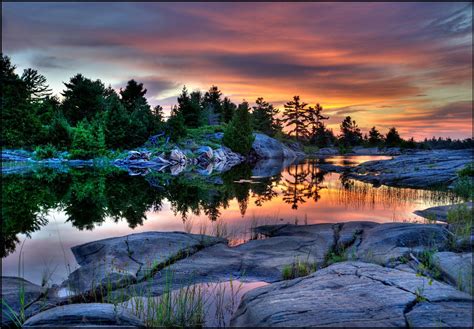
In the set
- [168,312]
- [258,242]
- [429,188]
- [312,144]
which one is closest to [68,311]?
[168,312]

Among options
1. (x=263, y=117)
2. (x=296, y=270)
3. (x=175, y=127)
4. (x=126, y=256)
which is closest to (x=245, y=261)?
(x=296, y=270)

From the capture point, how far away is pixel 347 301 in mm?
5488

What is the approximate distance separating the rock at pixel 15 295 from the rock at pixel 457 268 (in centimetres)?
730

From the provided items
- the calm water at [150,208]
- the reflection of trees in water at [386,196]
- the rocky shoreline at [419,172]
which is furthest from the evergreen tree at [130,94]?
the reflection of trees in water at [386,196]

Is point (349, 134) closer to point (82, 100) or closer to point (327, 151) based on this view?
point (327, 151)

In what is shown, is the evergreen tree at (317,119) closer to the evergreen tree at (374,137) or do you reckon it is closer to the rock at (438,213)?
the evergreen tree at (374,137)

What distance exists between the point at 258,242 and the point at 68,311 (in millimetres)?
6454

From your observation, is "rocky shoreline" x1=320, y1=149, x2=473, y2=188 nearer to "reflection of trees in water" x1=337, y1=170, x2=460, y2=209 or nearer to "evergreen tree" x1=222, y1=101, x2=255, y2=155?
"reflection of trees in water" x1=337, y1=170, x2=460, y2=209

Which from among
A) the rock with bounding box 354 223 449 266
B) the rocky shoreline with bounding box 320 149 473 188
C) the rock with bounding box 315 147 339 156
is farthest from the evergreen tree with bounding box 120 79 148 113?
the rock with bounding box 315 147 339 156

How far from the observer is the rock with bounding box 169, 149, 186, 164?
46344mm

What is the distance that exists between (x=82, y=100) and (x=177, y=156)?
1844 centimetres

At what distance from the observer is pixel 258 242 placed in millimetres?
11062

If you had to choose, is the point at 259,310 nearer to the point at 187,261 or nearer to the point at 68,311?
the point at 68,311

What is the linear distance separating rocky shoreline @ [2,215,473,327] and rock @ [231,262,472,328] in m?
0.02
